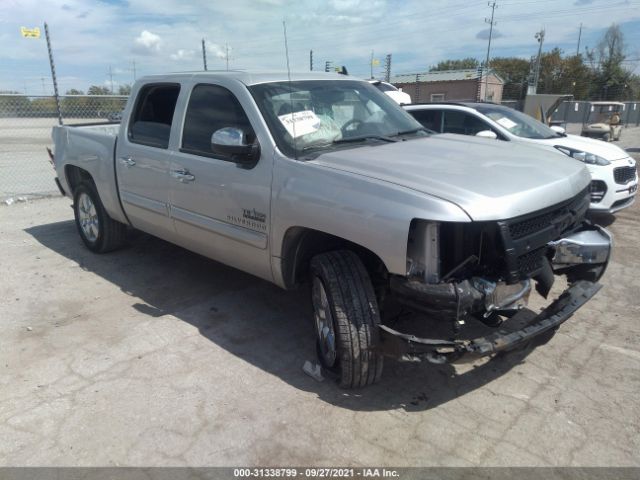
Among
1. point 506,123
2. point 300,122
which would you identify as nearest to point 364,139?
point 300,122

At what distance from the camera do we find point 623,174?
7.06m

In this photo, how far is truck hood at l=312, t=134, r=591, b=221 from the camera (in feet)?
8.80

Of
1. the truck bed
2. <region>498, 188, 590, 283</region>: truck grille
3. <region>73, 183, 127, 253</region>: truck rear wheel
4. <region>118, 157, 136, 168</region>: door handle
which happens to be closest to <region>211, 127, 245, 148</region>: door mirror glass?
<region>118, 157, 136, 168</region>: door handle

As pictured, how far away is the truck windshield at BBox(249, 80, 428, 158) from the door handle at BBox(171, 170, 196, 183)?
0.84m

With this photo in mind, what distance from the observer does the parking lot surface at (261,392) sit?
109 inches

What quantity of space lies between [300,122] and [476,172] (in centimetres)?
130

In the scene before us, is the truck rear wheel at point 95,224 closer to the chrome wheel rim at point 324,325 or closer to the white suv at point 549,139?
the chrome wheel rim at point 324,325

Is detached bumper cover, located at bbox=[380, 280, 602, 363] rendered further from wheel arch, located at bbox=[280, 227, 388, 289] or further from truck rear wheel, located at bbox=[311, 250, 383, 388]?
wheel arch, located at bbox=[280, 227, 388, 289]

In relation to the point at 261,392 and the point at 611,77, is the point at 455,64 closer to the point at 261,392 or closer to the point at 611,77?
the point at 611,77

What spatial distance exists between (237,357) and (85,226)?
133 inches

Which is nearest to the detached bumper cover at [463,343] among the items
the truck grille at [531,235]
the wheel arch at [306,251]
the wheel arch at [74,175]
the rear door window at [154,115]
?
the truck grille at [531,235]

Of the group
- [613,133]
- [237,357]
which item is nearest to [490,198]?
[237,357]

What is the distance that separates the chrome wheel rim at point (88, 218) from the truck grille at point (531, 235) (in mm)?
4675

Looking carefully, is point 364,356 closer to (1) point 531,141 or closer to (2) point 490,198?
(2) point 490,198
